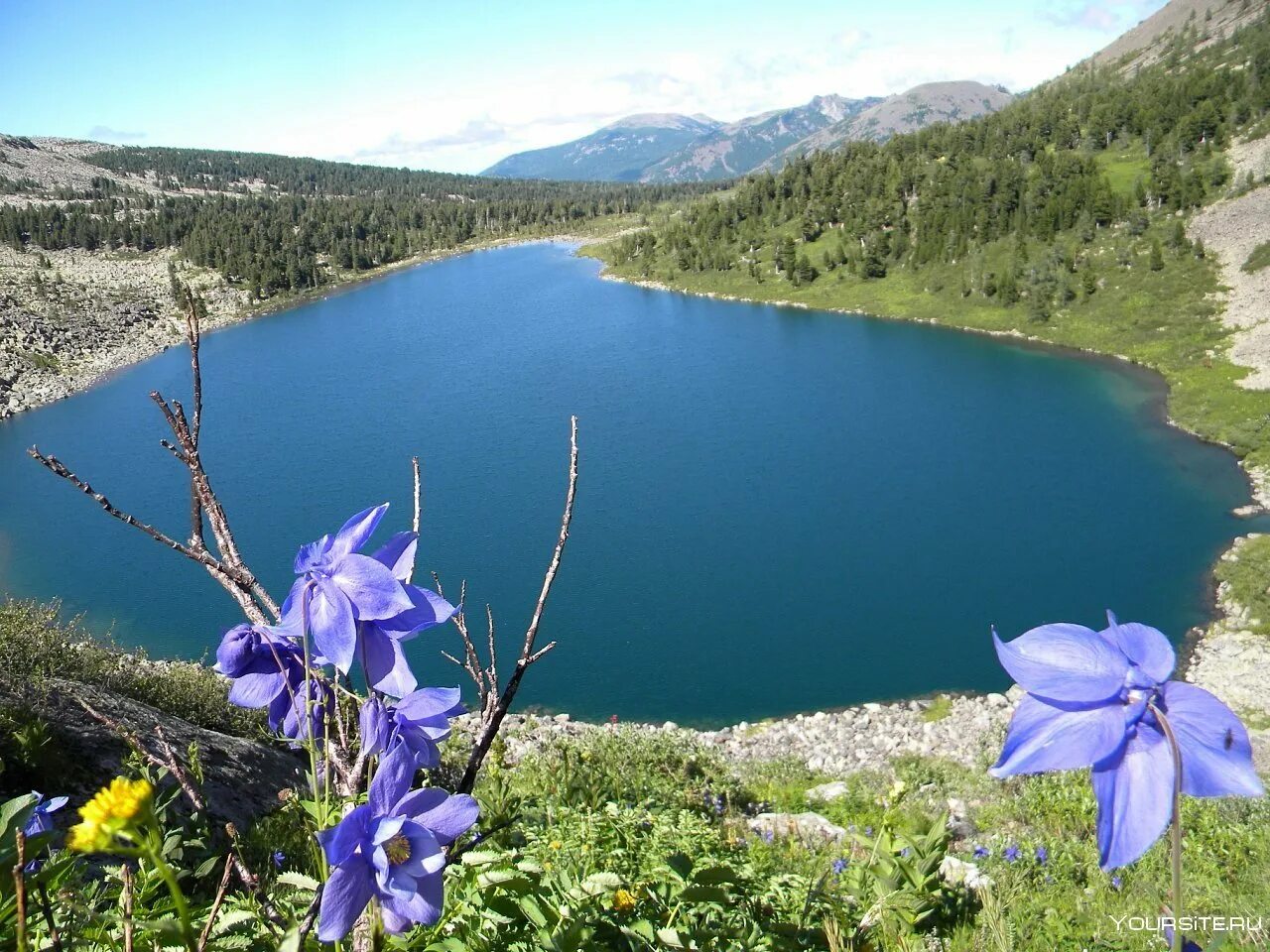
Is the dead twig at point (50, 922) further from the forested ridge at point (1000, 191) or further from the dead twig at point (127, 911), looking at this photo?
the forested ridge at point (1000, 191)

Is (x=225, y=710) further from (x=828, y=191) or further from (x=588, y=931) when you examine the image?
(x=828, y=191)

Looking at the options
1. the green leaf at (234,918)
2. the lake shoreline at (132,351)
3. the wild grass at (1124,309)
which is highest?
the green leaf at (234,918)

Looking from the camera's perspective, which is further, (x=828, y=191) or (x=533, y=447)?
(x=828, y=191)

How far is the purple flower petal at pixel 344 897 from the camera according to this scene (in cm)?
87

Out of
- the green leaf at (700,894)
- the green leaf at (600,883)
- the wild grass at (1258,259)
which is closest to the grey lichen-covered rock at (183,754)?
the green leaf at (600,883)

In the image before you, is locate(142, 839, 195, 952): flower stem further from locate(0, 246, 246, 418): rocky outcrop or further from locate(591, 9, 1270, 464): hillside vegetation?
locate(0, 246, 246, 418): rocky outcrop

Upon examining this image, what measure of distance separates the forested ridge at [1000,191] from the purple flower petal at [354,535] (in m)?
38.4

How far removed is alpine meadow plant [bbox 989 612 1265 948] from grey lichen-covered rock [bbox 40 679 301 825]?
4.69 metres

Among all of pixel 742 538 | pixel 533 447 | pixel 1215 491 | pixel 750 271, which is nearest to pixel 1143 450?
pixel 1215 491

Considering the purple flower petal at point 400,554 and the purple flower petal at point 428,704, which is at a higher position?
the purple flower petal at point 400,554

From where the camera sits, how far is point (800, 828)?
5.77 m

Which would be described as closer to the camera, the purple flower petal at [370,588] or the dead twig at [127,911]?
the dead twig at [127,911]

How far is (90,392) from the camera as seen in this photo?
116 feet

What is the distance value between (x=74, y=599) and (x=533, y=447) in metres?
11.3
